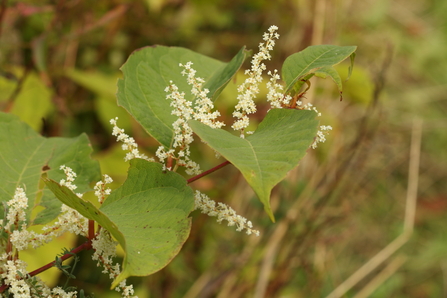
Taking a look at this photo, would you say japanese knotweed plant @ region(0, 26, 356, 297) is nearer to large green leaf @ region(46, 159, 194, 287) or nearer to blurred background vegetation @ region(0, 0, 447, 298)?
large green leaf @ region(46, 159, 194, 287)

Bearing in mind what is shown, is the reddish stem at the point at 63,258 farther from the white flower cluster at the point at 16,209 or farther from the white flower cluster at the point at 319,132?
the white flower cluster at the point at 319,132

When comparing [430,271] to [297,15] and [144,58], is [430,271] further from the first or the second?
[144,58]

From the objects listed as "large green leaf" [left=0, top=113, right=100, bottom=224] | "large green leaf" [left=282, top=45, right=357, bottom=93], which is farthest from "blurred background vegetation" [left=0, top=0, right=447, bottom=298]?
"large green leaf" [left=282, top=45, right=357, bottom=93]

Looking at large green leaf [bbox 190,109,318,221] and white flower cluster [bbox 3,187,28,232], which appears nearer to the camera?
large green leaf [bbox 190,109,318,221]

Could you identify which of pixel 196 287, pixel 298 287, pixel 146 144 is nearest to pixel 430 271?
pixel 298 287

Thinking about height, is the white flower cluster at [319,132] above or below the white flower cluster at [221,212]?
above

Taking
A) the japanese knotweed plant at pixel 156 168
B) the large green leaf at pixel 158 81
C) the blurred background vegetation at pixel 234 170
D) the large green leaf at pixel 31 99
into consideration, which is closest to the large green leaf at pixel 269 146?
the japanese knotweed plant at pixel 156 168

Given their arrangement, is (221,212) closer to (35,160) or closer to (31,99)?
(35,160)
